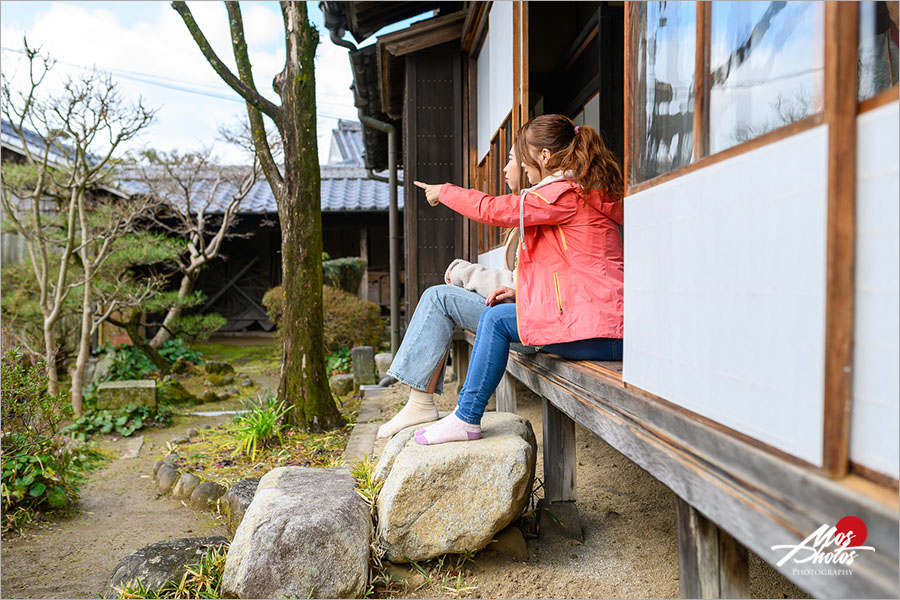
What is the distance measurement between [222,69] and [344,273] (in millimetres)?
6091

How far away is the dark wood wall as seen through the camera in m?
6.23

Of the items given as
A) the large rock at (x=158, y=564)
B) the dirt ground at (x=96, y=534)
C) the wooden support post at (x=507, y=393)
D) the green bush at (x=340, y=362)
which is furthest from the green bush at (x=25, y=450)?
the green bush at (x=340, y=362)

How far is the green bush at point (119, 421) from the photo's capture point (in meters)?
6.58

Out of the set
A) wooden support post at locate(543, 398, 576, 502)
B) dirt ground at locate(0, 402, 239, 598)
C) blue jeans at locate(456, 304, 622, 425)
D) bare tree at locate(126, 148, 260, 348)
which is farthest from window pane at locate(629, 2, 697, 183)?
bare tree at locate(126, 148, 260, 348)

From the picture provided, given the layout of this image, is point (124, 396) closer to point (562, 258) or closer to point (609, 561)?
point (609, 561)

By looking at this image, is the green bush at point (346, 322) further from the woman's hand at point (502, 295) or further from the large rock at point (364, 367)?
the woman's hand at point (502, 295)

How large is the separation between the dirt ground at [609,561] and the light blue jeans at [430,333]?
0.80 m

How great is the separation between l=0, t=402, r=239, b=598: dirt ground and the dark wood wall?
2.83m

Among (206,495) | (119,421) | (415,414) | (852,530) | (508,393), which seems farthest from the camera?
(119,421)

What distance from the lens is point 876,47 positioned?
1598 mm

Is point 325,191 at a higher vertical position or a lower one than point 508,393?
higher

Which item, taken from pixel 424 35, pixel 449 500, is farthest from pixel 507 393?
pixel 424 35

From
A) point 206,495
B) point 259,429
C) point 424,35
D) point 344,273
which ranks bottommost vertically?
point 206,495

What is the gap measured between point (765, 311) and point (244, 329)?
1349 centimetres
